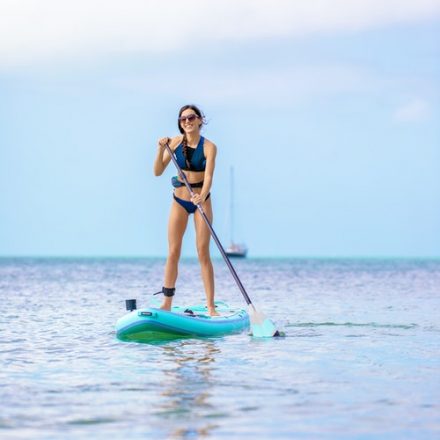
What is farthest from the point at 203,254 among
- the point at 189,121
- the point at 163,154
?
the point at 189,121

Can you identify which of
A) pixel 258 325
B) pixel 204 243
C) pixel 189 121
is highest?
pixel 189 121

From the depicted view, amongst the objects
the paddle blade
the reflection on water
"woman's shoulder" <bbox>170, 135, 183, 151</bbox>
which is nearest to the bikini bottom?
"woman's shoulder" <bbox>170, 135, 183, 151</bbox>

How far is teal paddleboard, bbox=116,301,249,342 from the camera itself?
39.2ft

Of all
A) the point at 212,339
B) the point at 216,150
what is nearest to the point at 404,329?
the point at 212,339

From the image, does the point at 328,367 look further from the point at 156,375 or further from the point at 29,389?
the point at 29,389

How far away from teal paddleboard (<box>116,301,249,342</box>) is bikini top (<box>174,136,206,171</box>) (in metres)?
1.79

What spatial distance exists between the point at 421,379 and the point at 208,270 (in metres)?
4.28

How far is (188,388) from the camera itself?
8.23 m

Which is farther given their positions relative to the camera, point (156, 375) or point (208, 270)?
point (208, 270)

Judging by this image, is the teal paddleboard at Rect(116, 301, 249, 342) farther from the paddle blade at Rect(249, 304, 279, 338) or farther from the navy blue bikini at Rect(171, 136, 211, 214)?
Answer: the navy blue bikini at Rect(171, 136, 211, 214)

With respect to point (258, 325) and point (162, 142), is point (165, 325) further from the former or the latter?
point (162, 142)

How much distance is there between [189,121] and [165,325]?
2.48 m

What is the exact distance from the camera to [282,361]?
1015 cm

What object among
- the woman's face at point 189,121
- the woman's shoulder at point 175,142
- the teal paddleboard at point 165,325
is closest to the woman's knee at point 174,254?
the teal paddleboard at point 165,325
